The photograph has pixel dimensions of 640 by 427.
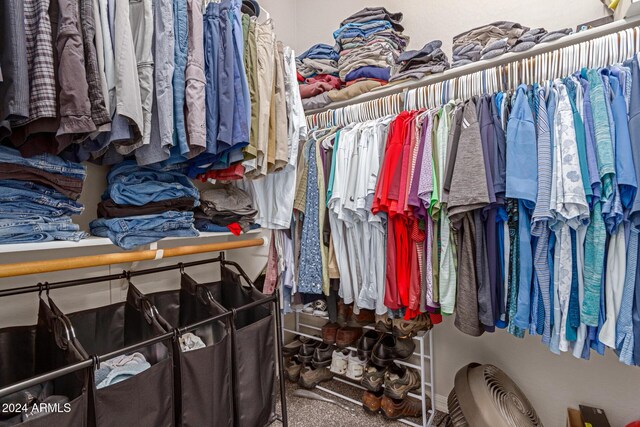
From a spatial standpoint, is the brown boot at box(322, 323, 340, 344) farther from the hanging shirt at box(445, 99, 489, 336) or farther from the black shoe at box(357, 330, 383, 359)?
the hanging shirt at box(445, 99, 489, 336)

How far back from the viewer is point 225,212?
1.45 meters

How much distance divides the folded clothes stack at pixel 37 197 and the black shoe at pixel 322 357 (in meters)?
1.54

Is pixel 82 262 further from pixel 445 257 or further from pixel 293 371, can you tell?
pixel 293 371

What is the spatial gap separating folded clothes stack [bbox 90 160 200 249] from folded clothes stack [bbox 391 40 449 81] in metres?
1.15

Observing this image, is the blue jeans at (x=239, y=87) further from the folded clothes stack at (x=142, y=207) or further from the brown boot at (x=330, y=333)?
the brown boot at (x=330, y=333)

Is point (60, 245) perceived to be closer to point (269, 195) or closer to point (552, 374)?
point (269, 195)

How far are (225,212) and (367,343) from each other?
1.17 meters

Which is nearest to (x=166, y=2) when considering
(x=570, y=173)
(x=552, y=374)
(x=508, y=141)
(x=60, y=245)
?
(x=60, y=245)

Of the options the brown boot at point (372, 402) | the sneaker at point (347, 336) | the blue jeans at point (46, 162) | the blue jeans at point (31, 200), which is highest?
the blue jeans at point (46, 162)

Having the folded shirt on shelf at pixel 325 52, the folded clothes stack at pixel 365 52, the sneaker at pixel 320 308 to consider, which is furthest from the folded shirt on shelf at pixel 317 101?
the sneaker at pixel 320 308

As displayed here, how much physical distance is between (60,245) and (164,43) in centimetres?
68

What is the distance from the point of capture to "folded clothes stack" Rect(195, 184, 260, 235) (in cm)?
142

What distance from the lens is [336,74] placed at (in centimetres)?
204

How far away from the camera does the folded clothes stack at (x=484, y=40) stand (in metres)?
1.37
